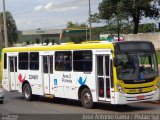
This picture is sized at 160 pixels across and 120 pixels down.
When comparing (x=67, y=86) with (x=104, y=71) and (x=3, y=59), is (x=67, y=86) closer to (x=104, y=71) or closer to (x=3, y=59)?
(x=104, y=71)

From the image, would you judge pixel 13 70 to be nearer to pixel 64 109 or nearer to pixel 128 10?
pixel 64 109

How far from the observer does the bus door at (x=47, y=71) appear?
21.2 m

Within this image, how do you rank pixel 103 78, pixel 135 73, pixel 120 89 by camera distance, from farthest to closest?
pixel 103 78, pixel 135 73, pixel 120 89

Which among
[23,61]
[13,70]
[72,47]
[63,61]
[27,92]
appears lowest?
[27,92]

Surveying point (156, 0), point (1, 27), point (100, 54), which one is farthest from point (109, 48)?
point (1, 27)

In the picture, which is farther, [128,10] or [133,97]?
[128,10]

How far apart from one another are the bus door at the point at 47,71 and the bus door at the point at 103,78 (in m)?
3.83

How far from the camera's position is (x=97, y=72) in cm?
1780

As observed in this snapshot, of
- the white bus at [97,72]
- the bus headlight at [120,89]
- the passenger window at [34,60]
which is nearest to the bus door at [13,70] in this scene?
the passenger window at [34,60]

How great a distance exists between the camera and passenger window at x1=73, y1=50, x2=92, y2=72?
18.3 metres

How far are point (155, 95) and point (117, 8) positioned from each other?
180 ft

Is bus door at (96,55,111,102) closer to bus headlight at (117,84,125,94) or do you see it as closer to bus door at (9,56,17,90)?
bus headlight at (117,84,125,94)

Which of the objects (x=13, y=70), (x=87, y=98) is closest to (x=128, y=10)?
(x=13, y=70)

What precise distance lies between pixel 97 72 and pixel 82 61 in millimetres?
1201
